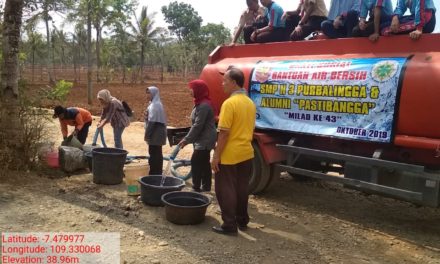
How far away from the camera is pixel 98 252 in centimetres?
399

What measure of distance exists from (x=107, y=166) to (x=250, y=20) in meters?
3.39

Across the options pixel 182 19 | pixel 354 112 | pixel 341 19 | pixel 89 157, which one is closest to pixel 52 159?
pixel 89 157

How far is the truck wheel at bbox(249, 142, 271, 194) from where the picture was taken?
602 cm

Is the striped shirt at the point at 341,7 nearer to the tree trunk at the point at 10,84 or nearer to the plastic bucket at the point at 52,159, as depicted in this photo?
the tree trunk at the point at 10,84

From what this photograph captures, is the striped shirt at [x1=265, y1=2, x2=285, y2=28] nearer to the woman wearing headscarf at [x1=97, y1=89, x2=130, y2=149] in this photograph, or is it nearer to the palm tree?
the woman wearing headscarf at [x1=97, y1=89, x2=130, y2=149]

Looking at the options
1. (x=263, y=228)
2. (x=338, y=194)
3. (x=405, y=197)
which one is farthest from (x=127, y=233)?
(x=338, y=194)

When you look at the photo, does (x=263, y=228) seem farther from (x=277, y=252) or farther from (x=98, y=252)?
(x=98, y=252)

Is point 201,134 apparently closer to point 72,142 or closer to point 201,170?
point 201,170

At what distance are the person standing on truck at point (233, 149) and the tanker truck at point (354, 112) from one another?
116 centimetres

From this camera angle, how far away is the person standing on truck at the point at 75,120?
744cm

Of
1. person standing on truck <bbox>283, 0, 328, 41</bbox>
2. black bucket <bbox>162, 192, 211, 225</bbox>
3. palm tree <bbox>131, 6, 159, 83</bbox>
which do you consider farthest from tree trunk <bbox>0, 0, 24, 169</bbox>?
palm tree <bbox>131, 6, 159, 83</bbox>

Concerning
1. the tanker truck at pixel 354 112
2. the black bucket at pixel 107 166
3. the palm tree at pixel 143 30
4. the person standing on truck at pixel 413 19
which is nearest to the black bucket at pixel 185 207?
the tanker truck at pixel 354 112

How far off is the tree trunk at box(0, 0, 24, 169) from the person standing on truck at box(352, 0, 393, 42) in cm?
495

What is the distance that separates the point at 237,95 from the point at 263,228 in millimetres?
1616
